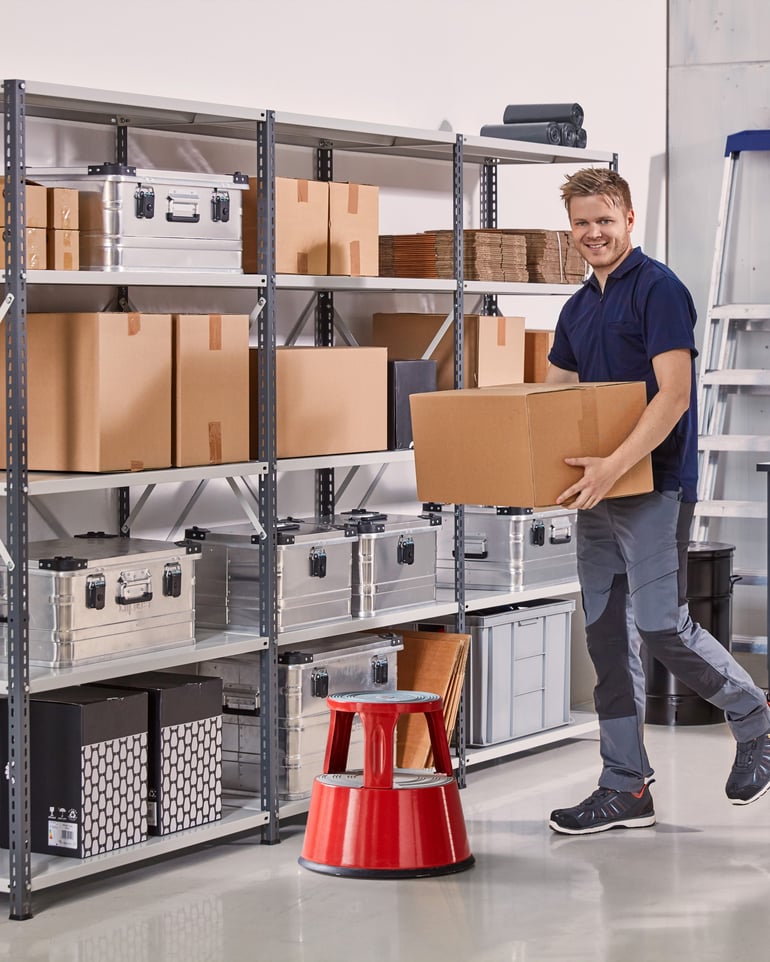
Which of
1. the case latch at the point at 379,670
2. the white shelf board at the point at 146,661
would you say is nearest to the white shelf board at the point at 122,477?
the white shelf board at the point at 146,661

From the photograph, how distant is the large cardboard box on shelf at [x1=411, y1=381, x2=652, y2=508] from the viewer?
4.44 meters

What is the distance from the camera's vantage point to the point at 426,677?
559 centimetres

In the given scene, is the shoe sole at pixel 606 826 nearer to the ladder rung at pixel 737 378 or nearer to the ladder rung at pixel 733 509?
the ladder rung at pixel 733 509

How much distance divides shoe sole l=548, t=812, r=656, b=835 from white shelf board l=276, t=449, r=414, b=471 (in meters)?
A: 1.26

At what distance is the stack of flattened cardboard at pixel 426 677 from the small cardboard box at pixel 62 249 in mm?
1949

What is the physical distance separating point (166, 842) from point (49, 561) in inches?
34.8

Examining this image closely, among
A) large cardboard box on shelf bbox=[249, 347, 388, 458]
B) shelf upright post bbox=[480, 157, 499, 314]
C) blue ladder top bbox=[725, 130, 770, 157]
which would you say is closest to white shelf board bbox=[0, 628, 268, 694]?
large cardboard box on shelf bbox=[249, 347, 388, 458]

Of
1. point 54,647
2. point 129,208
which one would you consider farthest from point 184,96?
point 54,647

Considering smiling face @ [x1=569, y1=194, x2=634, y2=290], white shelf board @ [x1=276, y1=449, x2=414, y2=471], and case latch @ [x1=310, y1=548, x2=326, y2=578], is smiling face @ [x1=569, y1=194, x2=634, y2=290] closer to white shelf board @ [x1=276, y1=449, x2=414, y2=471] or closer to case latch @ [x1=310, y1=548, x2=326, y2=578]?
white shelf board @ [x1=276, y1=449, x2=414, y2=471]

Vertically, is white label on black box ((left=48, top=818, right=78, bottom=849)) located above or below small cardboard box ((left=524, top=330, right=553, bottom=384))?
below

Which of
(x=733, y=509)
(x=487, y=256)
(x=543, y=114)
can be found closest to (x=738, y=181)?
(x=733, y=509)

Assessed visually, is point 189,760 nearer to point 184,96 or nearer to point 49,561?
point 49,561

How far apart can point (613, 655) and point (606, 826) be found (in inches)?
20.4

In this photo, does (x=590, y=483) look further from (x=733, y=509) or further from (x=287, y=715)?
(x=733, y=509)
